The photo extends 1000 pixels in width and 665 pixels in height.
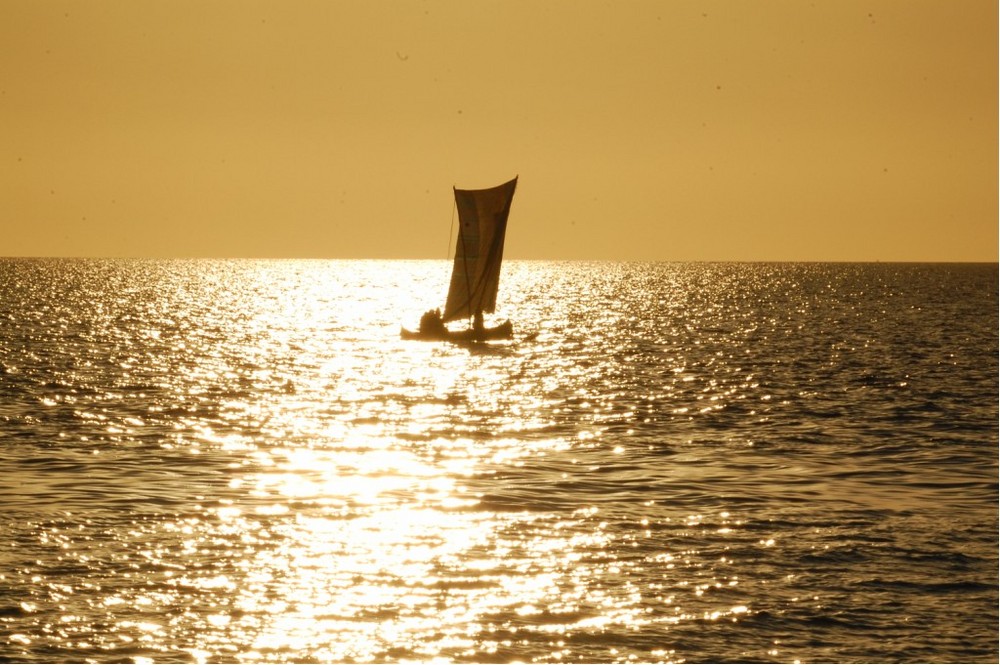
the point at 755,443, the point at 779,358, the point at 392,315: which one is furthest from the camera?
the point at 392,315

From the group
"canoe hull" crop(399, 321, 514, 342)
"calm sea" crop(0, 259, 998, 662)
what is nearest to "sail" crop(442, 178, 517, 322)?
"canoe hull" crop(399, 321, 514, 342)

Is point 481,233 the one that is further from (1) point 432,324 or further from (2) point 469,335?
(1) point 432,324

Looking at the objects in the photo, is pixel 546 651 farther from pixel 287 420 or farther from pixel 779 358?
pixel 779 358

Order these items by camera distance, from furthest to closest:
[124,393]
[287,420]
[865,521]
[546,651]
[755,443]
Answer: [124,393] < [287,420] < [755,443] < [865,521] < [546,651]

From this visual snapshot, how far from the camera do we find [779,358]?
78.1 metres

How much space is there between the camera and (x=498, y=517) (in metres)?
28.2

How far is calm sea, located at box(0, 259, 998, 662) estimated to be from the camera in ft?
66.5

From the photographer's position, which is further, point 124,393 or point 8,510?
point 124,393

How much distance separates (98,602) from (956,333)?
86.4 m

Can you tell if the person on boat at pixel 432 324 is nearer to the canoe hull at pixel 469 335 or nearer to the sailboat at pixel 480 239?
the canoe hull at pixel 469 335

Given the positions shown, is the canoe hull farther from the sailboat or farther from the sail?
the sail

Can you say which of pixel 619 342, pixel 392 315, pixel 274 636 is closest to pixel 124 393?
pixel 274 636

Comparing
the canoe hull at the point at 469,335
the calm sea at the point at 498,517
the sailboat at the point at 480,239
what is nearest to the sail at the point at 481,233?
the sailboat at the point at 480,239

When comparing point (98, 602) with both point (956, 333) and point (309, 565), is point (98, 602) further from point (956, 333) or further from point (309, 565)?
point (956, 333)
